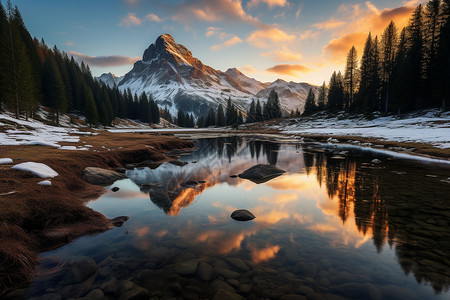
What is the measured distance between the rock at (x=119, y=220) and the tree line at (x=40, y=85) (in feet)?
177

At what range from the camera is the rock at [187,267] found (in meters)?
5.85

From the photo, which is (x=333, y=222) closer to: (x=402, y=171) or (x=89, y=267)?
(x=89, y=267)

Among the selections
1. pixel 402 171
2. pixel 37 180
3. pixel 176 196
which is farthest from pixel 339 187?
pixel 37 180

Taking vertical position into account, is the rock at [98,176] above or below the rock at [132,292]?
above

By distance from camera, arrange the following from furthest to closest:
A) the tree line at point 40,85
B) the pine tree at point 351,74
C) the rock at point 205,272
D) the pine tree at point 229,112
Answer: the pine tree at point 229,112 → the pine tree at point 351,74 → the tree line at point 40,85 → the rock at point 205,272

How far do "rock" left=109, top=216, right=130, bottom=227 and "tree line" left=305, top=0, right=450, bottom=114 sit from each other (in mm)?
64149

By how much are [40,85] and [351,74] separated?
112 metres

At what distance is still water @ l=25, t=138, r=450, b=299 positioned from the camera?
5238 mm

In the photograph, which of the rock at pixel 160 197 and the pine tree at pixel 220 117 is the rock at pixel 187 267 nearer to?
the rock at pixel 160 197

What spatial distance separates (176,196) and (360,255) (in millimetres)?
9501

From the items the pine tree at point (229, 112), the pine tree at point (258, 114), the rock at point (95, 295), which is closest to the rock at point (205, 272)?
the rock at point (95, 295)

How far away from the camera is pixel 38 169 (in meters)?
11.7

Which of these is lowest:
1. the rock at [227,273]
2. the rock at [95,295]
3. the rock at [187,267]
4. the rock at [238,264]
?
the rock at [238,264]

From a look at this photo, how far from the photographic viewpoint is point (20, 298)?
15.6 ft
